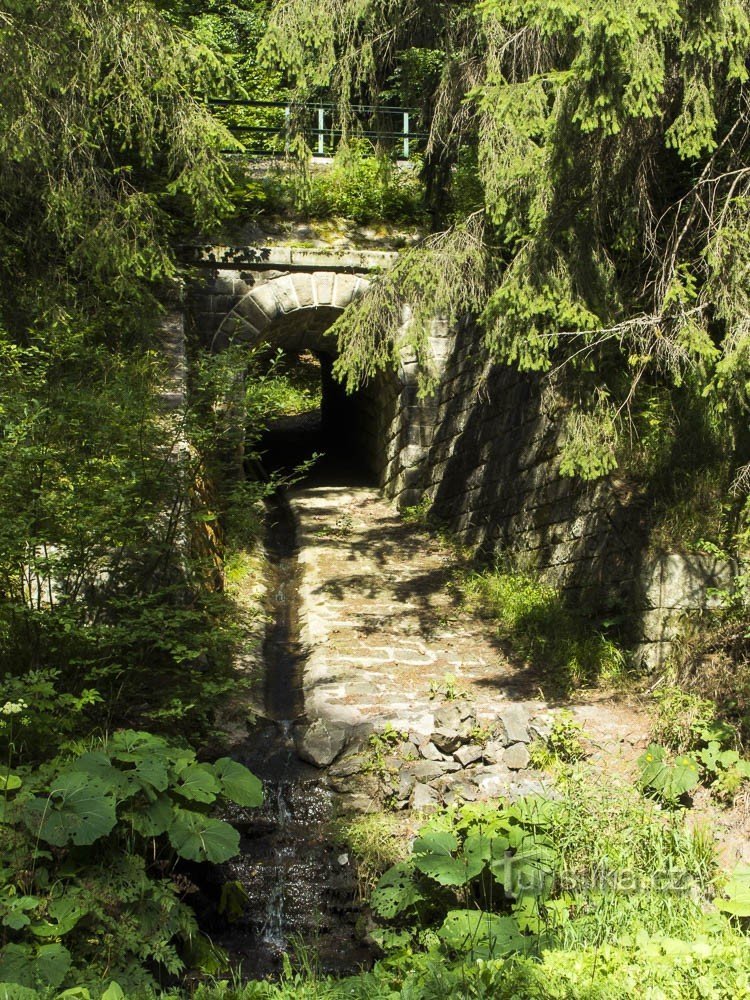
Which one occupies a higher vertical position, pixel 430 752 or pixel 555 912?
pixel 555 912

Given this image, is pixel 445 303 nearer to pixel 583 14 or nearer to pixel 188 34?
pixel 583 14

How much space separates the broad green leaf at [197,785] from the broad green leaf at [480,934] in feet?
3.87

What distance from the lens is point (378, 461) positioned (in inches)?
527

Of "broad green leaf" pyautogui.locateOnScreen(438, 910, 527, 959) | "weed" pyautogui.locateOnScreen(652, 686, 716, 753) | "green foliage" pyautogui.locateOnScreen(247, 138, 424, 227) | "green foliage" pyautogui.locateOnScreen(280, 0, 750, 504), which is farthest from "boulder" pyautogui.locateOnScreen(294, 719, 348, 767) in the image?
"green foliage" pyautogui.locateOnScreen(247, 138, 424, 227)

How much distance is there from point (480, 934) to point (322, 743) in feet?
8.07

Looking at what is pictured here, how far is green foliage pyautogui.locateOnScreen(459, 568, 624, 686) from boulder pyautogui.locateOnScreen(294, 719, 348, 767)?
5.81 ft

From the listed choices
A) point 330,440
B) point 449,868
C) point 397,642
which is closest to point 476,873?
point 449,868

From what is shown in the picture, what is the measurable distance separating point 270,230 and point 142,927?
934 cm

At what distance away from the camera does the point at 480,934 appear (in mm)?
3793

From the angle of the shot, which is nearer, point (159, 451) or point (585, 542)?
point (159, 451)

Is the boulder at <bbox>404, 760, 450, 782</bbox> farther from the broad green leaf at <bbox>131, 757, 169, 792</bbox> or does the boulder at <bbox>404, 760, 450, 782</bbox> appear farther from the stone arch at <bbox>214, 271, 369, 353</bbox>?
the stone arch at <bbox>214, 271, 369, 353</bbox>

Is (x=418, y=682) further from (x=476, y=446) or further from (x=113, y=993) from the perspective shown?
(x=113, y=993)

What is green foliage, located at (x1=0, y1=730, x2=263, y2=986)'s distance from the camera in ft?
11.5

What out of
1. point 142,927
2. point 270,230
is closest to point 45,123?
point 270,230
